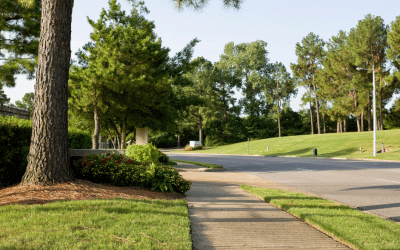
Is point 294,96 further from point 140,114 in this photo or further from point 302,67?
point 140,114

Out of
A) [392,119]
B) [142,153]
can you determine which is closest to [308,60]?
[392,119]

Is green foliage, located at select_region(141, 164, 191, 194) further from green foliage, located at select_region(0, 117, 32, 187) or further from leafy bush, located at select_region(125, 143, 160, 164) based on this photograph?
leafy bush, located at select_region(125, 143, 160, 164)

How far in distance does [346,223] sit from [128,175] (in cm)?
546

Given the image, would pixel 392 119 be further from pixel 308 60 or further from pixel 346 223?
pixel 346 223

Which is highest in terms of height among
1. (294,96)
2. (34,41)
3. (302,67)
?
(302,67)

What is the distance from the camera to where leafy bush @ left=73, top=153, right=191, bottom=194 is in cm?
843

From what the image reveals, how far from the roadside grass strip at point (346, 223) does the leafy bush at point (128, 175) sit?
2538 mm

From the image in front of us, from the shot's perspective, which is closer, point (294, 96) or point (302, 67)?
point (302, 67)

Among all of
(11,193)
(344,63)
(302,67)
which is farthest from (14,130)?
(302,67)

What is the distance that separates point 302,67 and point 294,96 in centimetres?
901

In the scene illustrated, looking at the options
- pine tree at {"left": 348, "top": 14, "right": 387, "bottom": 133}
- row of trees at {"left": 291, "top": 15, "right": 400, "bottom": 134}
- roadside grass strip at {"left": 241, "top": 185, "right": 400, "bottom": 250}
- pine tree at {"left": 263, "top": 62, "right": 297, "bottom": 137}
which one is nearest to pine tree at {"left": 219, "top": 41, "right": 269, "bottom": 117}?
pine tree at {"left": 263, "top": 62, "right": 297, "bottom": 137}

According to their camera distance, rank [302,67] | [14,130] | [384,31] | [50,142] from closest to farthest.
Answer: [50,142] < [14,130] < [384,31] < [302,67]

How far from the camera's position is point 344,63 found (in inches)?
2090

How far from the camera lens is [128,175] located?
8562 mm
